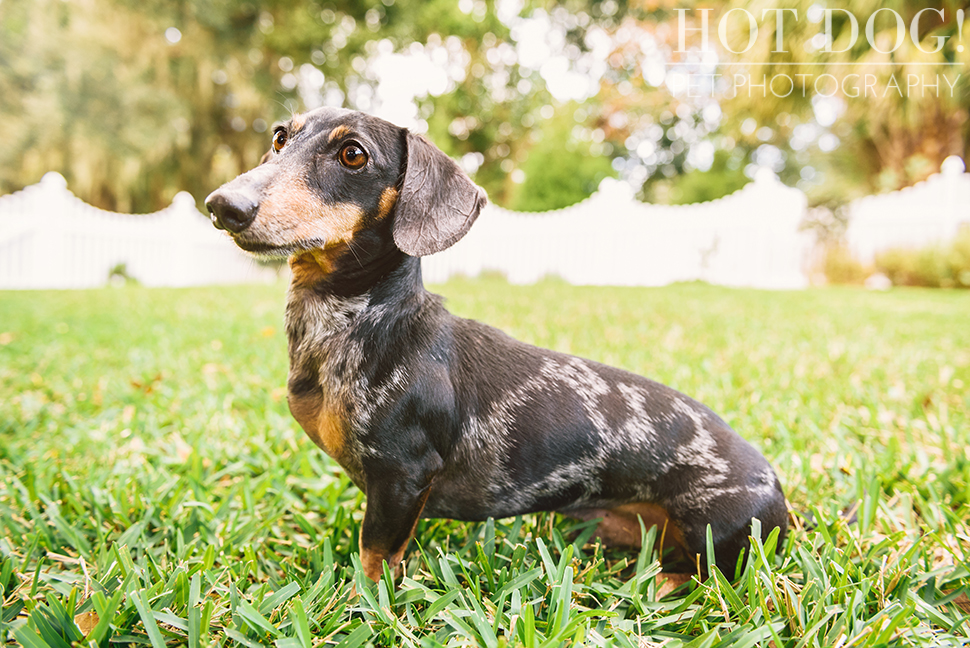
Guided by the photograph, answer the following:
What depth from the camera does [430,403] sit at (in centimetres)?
150

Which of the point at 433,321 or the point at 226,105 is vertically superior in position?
the point at 226,105

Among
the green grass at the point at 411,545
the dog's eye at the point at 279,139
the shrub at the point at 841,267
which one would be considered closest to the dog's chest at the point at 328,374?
the green grass at the point at 411,545

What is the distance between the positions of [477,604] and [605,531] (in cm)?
62

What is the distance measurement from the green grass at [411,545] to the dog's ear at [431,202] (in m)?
0.86

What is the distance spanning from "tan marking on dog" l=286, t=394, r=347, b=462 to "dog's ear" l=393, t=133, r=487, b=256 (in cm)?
47

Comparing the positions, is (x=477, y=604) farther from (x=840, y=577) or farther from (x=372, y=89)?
(x=372, y=89)

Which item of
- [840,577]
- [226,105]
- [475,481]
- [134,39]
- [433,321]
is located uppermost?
[134,39]

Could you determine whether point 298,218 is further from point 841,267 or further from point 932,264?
point 841,267

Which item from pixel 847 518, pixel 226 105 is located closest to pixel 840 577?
pixel 847 518

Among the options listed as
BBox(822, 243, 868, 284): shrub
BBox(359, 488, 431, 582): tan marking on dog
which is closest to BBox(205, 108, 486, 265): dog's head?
BBox(359, 488, 431, 582): tan marking on dog

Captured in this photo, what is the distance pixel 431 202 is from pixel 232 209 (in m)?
0.49

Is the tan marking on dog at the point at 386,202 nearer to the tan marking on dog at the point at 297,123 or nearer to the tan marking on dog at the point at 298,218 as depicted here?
the tan marking on dog at the point at 298,218

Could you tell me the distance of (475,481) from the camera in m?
1.55

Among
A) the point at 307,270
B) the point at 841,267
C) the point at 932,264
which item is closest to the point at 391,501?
the point at 307,270
